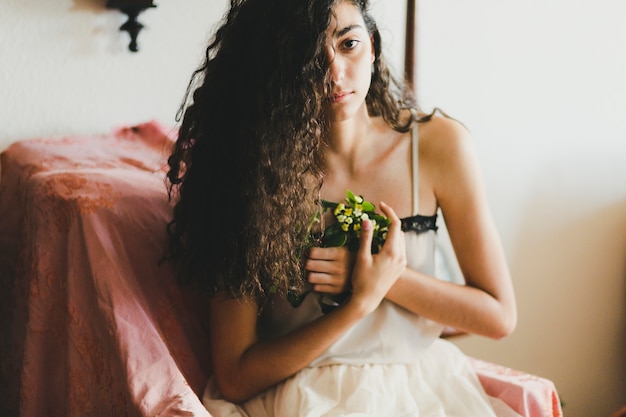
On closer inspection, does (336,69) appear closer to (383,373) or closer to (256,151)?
(256,151)

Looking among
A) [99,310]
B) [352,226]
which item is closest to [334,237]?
[352,226]

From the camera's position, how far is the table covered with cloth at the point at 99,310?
1136mm

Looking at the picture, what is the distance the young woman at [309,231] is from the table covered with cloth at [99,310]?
0.06 meters

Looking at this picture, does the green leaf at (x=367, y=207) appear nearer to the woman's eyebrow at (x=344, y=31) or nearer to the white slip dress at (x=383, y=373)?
the white slip dress at (x=383, y=373)

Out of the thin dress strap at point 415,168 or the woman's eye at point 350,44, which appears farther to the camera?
the thin dress strap at point 415,168

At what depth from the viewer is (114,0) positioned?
1.61 m

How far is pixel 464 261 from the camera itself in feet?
4.38

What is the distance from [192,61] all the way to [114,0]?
0.24m

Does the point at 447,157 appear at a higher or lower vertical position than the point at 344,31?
lower

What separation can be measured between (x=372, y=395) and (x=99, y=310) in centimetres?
49

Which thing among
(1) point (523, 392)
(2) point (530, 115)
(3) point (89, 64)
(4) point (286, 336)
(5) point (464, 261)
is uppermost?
(3) point (89, 64)

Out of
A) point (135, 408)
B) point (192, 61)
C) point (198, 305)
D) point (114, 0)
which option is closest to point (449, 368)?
point (198, 305)

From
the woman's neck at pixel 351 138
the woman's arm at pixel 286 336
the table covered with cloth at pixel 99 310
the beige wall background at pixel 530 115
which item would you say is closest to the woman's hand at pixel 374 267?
the woman's arm at pixel 286 336

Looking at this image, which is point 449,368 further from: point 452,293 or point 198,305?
point 198,305
